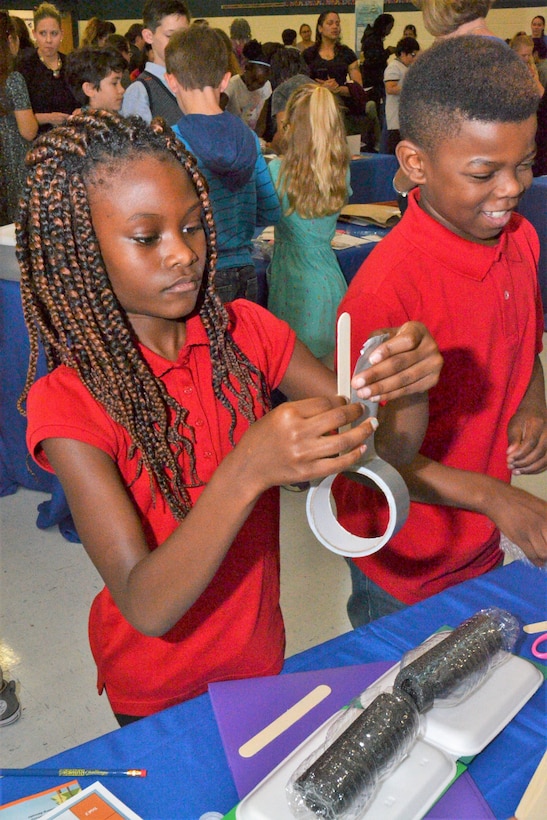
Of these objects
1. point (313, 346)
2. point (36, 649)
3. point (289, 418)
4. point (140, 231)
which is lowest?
point (36, 649)

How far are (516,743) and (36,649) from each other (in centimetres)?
159

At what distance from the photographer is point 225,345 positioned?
1073 mm

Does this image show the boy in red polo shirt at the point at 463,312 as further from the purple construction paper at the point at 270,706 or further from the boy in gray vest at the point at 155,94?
the boy in gray vest at the point at 155,94

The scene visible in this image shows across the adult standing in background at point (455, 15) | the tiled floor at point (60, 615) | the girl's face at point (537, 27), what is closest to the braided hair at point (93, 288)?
the tiled floor at point (60, 615)

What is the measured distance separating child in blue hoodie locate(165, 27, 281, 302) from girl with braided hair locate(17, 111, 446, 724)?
1515mm

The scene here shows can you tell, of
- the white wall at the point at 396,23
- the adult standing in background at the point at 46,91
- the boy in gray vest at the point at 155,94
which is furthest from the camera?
the white wall at the point at 396,23

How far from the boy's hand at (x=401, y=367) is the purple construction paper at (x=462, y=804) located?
15.9 inches

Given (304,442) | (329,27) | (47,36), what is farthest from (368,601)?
(329,27)

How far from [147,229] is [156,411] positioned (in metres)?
0.23

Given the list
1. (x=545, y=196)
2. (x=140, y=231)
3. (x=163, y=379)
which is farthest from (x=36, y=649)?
(x=545, y=196)

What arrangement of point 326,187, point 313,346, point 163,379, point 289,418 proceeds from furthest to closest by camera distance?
point 313,346, point 326,187, point 163,379, point 289,418

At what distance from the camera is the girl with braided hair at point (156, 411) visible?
80cm

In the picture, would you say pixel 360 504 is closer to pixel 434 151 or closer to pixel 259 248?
pixel 434 151

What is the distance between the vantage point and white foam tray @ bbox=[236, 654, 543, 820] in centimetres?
71
